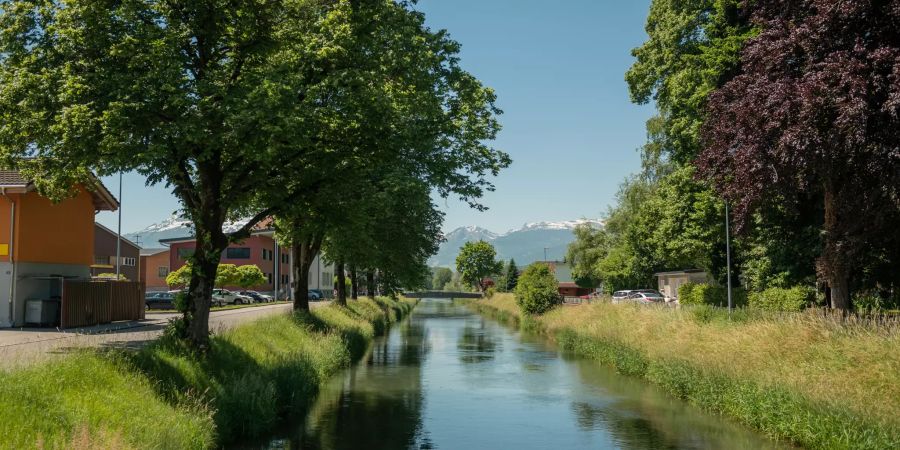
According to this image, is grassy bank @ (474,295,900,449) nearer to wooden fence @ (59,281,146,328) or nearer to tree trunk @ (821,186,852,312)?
tree trunk @ (821,186,852,312)

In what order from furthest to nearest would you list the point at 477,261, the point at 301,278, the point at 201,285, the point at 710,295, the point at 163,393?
the point at 477,261 < the point at 710,295 < the point at 301,278 < the point at 201,285 < the point at 163,393

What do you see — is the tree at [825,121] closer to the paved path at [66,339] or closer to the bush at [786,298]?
the bush at [786,298]

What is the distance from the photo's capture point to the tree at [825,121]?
790 inches

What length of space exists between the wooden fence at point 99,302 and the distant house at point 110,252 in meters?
35.4

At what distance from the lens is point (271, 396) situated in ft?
55.9

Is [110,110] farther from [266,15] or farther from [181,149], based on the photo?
[266,15]

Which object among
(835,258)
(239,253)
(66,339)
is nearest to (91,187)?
(66,339)

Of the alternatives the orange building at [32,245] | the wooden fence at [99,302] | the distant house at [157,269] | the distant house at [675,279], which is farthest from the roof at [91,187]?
the distant house at [157,269]

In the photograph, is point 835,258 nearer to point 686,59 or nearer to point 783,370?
point 783,370

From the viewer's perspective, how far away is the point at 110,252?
74000mm

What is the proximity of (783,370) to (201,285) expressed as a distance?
49.2ft

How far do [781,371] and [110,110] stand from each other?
16772 millimetres

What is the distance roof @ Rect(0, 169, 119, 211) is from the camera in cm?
2231

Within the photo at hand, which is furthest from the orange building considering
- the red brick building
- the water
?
the red brick building
